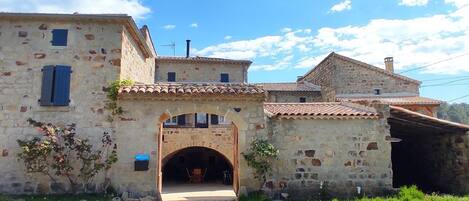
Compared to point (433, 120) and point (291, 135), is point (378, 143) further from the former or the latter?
point (291, 135)

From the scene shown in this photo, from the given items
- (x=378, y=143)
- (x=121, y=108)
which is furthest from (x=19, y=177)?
(x=378, y=143)

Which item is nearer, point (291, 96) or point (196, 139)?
point (196, 139)

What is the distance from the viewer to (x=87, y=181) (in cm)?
1039

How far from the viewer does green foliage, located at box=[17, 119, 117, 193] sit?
32.7 feet

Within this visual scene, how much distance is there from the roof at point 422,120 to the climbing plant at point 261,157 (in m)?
3.95

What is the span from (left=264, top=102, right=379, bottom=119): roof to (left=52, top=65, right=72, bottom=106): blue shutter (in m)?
5.81

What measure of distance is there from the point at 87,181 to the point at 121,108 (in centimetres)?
218

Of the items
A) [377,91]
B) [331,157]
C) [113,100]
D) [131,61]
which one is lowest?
[331,157]

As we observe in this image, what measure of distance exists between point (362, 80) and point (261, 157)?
1694 centimetres

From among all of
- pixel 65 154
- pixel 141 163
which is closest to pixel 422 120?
pixel 141 163

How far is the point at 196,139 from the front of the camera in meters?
→ 19.0

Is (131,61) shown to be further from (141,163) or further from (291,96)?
(291,96)

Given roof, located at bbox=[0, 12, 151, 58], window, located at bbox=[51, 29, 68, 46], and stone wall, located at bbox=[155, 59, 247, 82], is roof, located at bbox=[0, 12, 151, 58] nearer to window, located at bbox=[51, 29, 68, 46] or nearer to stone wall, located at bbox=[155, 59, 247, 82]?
window, located at bbox=[51, 29, 68, 46]

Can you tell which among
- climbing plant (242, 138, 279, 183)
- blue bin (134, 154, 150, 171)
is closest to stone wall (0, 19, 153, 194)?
blue bin (134, 154, 150, 171)
